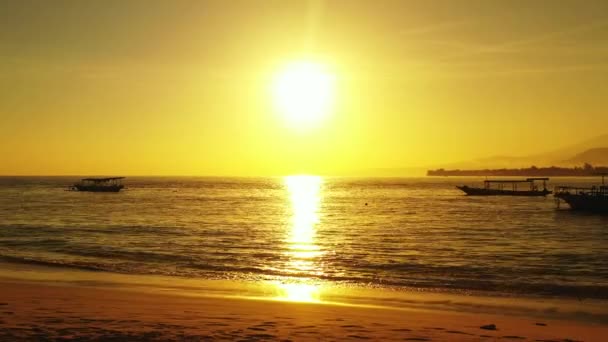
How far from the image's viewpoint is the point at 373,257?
3341 cm

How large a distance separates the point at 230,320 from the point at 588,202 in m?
73.2

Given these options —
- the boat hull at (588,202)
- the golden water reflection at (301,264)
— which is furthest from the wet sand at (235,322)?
the boat hull at (588,202)

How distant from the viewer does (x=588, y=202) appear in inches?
3014

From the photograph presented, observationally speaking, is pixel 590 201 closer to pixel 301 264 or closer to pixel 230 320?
pixel 301 264

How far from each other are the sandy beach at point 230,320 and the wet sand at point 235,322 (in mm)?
20

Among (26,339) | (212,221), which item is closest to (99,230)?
(212,221)

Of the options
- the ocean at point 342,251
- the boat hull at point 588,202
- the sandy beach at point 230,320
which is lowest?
the ocean at point 342,251

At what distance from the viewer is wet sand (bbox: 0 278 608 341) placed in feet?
41.5

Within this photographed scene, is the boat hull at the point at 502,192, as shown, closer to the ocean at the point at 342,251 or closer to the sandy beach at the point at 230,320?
the ocean at the point at 342,251

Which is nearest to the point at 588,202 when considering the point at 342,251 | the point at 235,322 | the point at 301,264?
the point at 342,251

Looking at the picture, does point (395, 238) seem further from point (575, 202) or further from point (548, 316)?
point (575, 202)

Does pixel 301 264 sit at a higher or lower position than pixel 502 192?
lower

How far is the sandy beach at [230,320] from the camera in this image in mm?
12697

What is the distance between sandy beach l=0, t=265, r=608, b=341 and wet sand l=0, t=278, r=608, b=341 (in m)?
0.02
